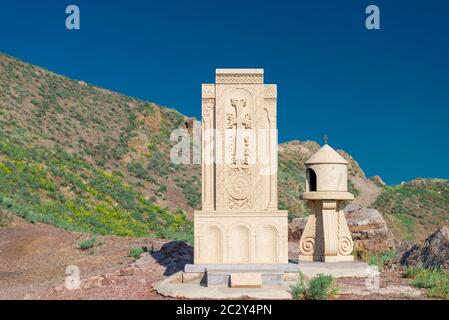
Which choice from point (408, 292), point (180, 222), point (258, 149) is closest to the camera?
point (408, 292)

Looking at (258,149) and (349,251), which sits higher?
(258,149)

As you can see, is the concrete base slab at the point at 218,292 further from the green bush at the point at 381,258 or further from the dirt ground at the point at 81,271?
the green bush at the point at 381,258

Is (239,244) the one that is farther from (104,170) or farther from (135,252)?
(104,170)

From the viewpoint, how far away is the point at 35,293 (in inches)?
422

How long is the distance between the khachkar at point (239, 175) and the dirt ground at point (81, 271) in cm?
161

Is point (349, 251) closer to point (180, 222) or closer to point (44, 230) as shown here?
point (44, 230)

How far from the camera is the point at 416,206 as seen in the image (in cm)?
5284

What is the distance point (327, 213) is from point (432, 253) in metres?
2.92

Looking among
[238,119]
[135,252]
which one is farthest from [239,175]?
[135,252]

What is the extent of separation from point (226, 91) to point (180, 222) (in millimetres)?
20803

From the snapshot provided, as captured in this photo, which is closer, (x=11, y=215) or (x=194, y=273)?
(x=194, y=273)

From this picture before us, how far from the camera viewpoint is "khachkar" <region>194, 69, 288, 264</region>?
11.4 m

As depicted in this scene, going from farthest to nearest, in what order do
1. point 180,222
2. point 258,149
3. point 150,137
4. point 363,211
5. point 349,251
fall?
point 150,137 → point 180,222 → point 363,211 → point 349,251 → point 258,149

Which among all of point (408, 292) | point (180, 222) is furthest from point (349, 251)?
point (180, 222)
